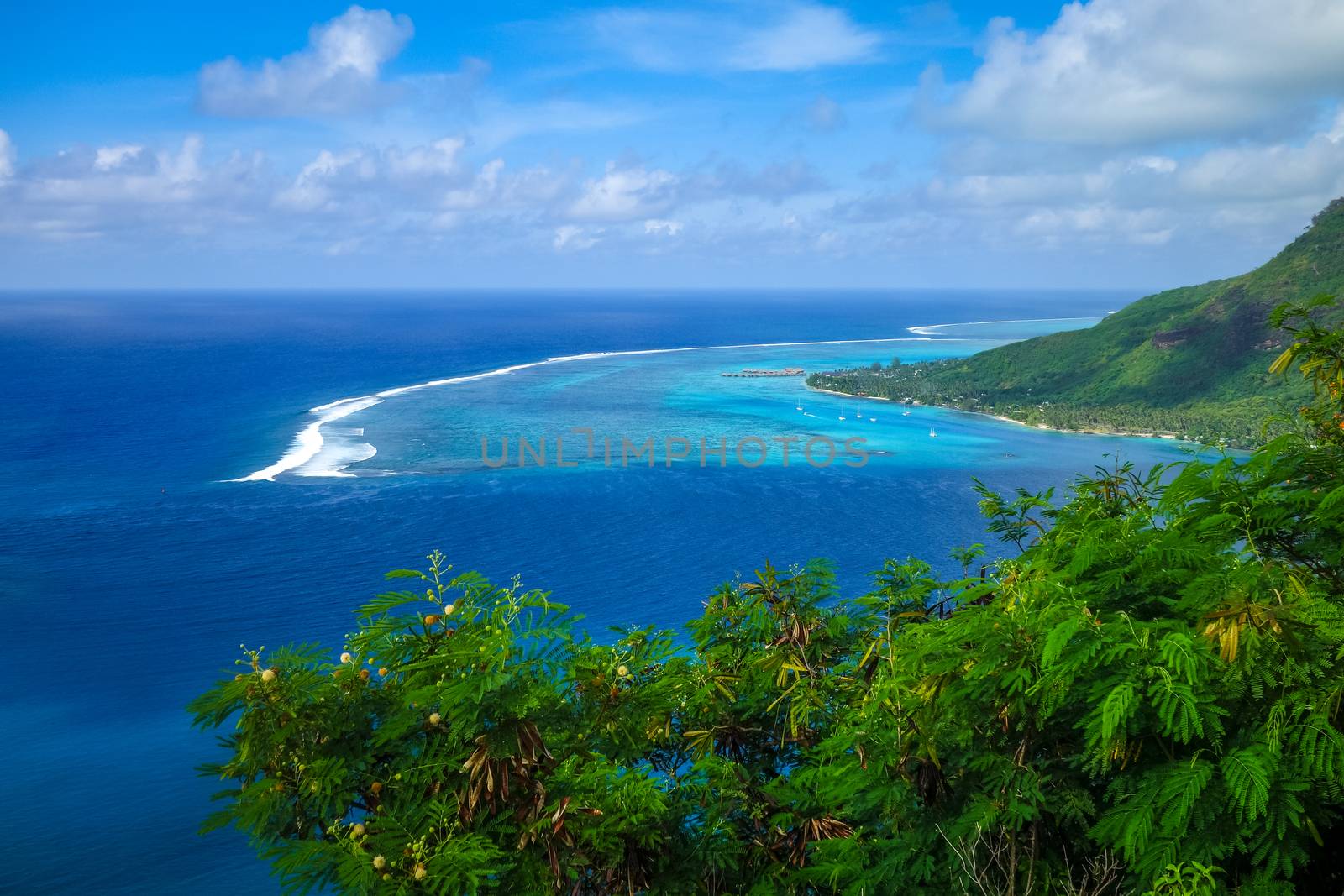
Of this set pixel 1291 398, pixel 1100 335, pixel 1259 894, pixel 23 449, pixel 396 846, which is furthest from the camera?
pixel 1100 335

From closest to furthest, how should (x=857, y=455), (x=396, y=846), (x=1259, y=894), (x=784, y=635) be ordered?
(x=1259, y=894) < (x=396, y=846) < (x=784, y=635) < (x=857, y=455)

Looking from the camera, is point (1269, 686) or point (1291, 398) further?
point (1291, 398)

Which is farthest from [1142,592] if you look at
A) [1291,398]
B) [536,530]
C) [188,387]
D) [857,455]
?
[188,387]

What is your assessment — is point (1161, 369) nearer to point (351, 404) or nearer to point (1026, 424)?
point (1026, 424)

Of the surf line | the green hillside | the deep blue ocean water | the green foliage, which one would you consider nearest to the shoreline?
the green hillside

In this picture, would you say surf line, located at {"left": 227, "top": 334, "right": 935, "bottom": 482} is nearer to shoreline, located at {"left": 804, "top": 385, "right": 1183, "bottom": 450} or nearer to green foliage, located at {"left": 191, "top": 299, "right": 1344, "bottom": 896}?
shoreline, located at {"left": 804, "top": 385, "right": 1183, "bottom": 450}

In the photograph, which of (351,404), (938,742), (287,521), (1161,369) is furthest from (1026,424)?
(938,742)

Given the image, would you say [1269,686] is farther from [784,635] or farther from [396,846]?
[396,846]
